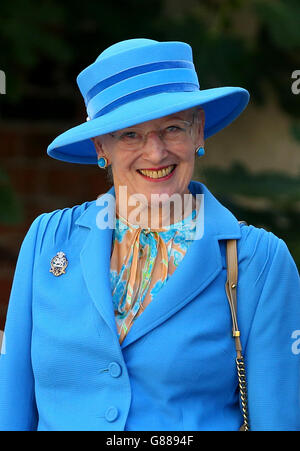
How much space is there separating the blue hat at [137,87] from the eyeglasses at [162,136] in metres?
0.06

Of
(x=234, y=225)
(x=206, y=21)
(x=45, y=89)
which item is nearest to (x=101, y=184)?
(x=45, y=89)

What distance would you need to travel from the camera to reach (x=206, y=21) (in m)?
4.05

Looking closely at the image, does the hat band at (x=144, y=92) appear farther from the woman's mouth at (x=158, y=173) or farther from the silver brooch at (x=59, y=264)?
the silver brooch at (x=59, y=264)

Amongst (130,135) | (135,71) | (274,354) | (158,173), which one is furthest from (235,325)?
(135,71)

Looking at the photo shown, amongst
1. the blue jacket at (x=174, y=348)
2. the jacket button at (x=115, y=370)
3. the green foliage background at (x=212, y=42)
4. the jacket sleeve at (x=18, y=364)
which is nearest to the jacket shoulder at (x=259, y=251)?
the blue jacket at (x=174, y=348)

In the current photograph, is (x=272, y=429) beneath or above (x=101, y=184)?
beneath

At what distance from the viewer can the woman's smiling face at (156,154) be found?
7.64 ft

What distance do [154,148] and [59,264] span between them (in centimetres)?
39

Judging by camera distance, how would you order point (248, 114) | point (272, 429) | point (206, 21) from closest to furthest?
point (272, 429) → point (206, 21) → point (248, 114)

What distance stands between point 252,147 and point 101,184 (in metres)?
0.75

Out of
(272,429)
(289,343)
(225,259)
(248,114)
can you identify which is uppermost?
(248,114)

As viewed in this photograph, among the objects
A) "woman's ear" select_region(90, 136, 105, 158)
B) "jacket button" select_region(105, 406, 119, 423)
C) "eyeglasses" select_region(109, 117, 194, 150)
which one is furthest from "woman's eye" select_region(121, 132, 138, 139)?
"jacket button" select_region(105, 406, 119, 423)

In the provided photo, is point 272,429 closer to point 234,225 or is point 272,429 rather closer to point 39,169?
point 234,225

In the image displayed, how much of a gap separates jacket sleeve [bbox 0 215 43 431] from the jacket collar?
0.58ft
